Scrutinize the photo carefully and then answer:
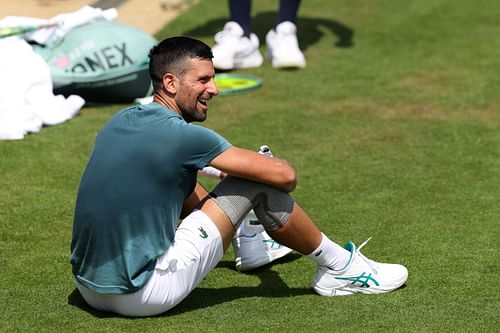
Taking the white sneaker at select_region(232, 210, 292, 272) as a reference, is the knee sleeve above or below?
above

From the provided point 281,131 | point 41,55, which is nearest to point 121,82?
point 41,55

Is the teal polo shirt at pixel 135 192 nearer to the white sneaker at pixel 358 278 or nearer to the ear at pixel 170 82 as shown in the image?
the ear at pixel 170 82

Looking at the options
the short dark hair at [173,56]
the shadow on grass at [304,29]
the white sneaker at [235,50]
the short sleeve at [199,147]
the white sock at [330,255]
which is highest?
the short dark hair at [173,56]

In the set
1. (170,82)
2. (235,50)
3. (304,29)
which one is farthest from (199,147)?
(304,29)

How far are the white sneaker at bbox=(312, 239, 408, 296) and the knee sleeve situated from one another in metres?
0.39

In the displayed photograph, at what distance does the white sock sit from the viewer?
13.8ft

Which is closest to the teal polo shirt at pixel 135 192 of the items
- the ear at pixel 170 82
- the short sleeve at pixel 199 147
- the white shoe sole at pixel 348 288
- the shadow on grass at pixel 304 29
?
the short sleeve at pixel 199 147

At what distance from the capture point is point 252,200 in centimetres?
402

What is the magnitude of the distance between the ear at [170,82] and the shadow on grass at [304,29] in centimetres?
485

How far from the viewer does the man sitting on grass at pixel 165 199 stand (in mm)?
3857

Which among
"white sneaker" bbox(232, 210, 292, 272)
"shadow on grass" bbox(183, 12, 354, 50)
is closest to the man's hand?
"white sneaker" bbox(232, 210, 292, 272)

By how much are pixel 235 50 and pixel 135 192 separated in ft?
14.3

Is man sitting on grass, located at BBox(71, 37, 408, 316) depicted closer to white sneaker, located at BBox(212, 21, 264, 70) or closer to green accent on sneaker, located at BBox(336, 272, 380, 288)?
green accent on sneaker, located at BBox(336, 272, 380, 288)

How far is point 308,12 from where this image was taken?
32.4 feet
